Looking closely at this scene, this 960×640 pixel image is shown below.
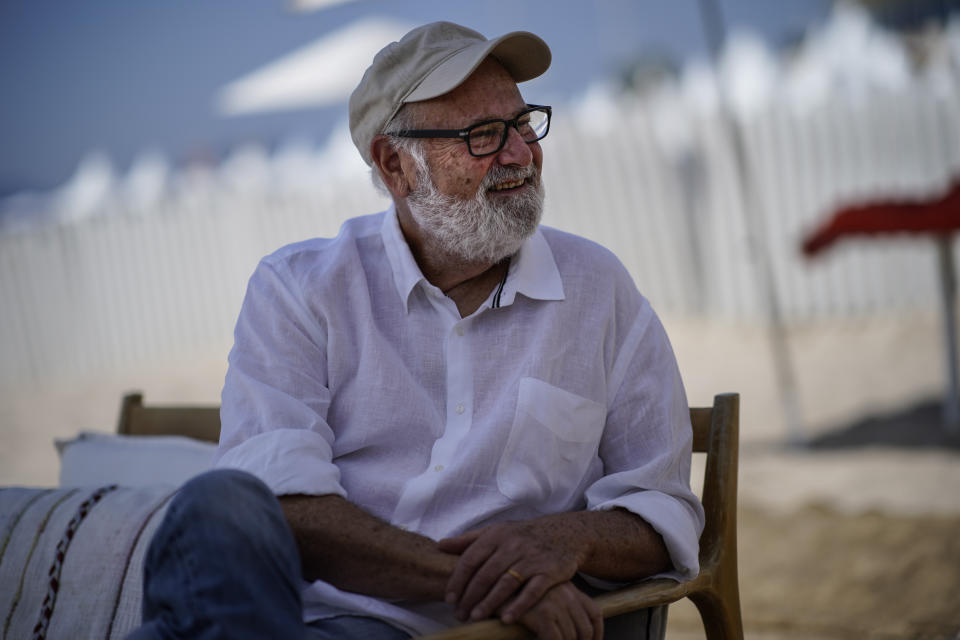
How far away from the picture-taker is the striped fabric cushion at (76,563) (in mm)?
1956

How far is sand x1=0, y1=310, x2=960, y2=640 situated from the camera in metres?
3.64

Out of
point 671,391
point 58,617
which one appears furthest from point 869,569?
point 58,617

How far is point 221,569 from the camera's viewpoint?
128 centimetres

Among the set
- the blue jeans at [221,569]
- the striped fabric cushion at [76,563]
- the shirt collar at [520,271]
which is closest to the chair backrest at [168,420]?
the striped fabric cushion at [76,563]

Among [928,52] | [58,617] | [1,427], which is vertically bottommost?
[1,427]

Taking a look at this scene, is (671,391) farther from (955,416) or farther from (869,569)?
(955,416)

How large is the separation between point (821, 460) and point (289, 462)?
5379mm

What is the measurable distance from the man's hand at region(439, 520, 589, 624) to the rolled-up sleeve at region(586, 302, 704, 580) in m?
0.17

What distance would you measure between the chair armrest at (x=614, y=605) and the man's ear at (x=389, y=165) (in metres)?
0.97

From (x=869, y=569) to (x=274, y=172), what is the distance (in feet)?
33.6

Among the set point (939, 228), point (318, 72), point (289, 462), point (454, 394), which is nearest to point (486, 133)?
point (454, 394)

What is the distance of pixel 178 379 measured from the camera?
33.3 feet

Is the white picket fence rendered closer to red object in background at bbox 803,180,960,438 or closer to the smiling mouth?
red object in background at bbox 803,180,960,438

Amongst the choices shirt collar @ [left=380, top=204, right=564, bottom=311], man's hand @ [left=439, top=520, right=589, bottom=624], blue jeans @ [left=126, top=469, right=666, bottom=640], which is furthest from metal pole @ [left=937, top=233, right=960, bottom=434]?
blue jeans @ [left=126, top=469, right=666, bottom=640]
